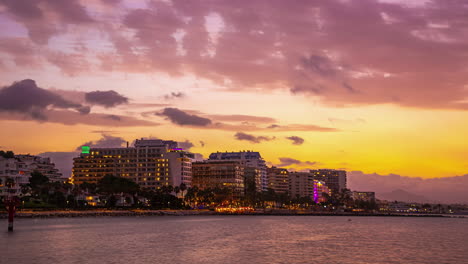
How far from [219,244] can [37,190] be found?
123m

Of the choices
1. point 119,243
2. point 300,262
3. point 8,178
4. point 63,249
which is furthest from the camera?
point 8,178

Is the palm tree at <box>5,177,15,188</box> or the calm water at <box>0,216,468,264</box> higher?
the palm tree at <box>5,177,15,188</box>

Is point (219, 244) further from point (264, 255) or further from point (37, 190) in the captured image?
point (37, 190)

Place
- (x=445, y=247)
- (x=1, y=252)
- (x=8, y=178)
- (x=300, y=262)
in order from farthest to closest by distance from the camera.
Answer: (x=8, y=178), (x=445, y=247), (x=1, y=252), (x=300, y=262)

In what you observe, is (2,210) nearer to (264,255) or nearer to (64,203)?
(64,203)

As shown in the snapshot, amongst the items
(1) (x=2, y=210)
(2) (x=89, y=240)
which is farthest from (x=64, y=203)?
(2) (x=89, y=240)

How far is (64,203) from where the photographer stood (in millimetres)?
197875

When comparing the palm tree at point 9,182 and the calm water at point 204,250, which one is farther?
the palm tree at point 9,182

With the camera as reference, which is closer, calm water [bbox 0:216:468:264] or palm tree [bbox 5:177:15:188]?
calm water [bbox 0:216:468:264]

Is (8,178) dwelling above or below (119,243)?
above

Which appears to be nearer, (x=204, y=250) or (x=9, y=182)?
(x=204, y=250)

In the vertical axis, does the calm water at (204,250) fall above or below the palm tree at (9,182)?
below

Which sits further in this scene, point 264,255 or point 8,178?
point 8,178

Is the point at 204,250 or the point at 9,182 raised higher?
the point at 9,182
